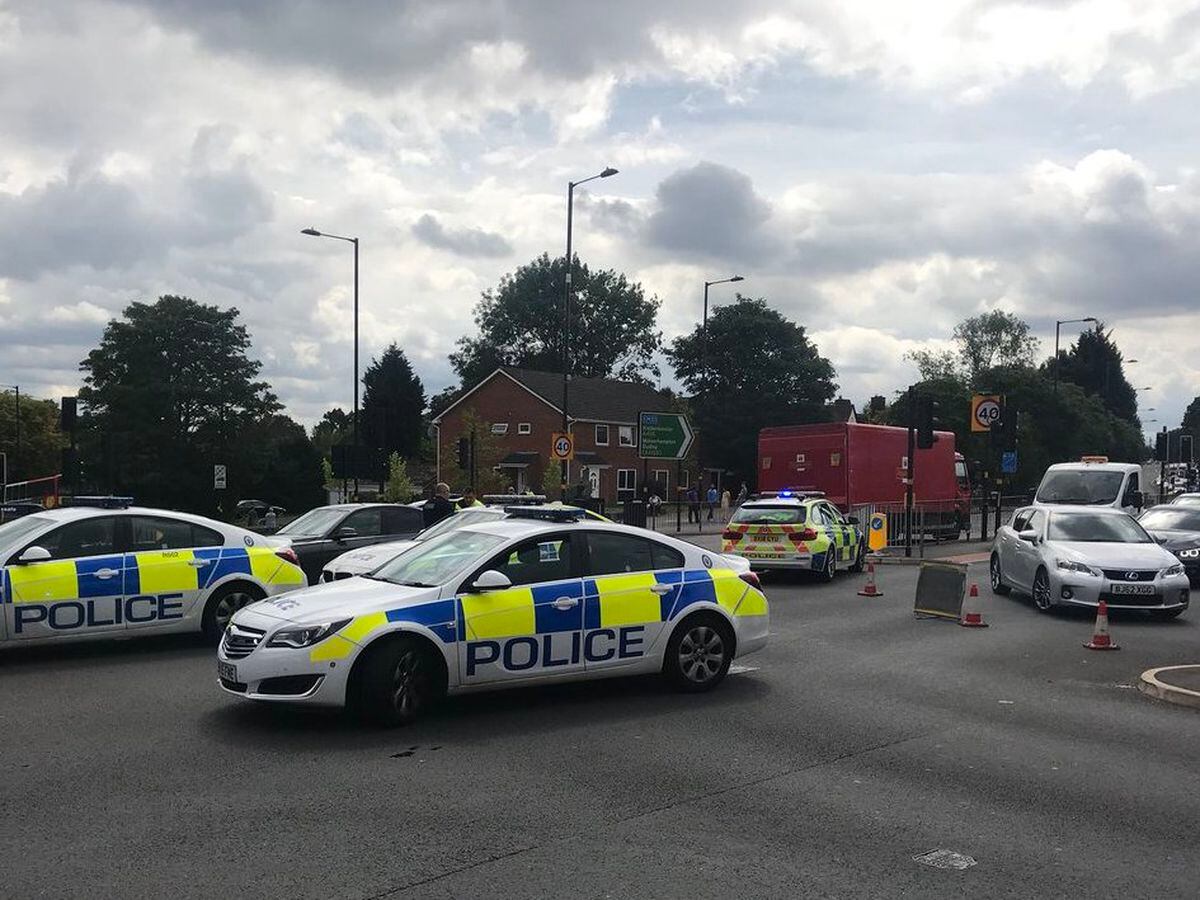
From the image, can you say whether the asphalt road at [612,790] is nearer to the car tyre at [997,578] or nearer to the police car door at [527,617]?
the police car door at [527,617]

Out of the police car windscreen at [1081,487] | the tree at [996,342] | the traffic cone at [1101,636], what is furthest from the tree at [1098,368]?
the traffic cone at [1101,636]

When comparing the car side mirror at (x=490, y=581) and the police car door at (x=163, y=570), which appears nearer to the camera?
the car side mirror at (x=490, y=581)

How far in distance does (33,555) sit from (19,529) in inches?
27.9

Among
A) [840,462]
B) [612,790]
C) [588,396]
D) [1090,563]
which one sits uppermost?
Result: [588,396]

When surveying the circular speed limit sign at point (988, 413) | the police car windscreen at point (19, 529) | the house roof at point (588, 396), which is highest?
the house roof at point (588, 396)

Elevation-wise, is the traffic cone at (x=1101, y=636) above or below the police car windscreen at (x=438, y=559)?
below

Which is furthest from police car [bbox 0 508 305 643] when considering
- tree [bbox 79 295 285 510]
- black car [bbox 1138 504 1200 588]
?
tree [bbox 79 295 285 510]

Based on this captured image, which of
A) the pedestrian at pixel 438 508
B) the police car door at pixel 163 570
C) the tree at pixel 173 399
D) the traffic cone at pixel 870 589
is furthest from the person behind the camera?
the tree at pixel 173 399

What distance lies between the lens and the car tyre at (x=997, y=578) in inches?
679

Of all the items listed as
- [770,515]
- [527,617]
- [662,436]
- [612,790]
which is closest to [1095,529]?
[770,515]

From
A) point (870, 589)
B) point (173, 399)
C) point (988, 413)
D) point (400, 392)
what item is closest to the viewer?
point (870, 589)

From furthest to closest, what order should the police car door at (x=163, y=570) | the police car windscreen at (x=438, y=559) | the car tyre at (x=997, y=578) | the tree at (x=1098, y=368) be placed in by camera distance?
the tree at (x=1098, y=368) < the car tyre at (x=997, y=578) < the police car door at (x=163, y=570) < the police car windscreen at (x=438, y=559)

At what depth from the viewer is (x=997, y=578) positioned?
1750 centimetres

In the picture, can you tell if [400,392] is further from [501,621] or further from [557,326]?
[501,621]
